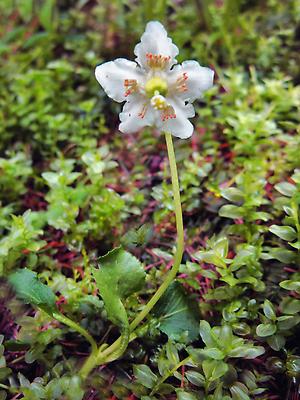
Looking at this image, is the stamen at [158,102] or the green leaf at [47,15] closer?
the stamen at [158,102]

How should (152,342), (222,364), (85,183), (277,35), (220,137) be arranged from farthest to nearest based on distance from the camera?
1. (277,35)
2. (220,137)
3. (85,183)
4. (152,342)
5. (222,364)

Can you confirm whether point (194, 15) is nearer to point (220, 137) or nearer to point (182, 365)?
point (220, 137)

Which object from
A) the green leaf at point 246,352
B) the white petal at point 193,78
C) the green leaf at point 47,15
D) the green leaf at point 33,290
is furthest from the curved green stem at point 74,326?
the green leaf at point 47,15

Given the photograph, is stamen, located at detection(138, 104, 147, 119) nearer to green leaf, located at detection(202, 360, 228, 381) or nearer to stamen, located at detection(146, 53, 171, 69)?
stamen, located at detection(146, 53, 171, 69)

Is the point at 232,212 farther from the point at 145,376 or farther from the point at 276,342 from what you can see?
the point at 145,376

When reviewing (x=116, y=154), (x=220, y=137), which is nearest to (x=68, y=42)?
(x=116, y=154)

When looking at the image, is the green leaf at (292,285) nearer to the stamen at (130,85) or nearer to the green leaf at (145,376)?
the green leaf at (145,376)
